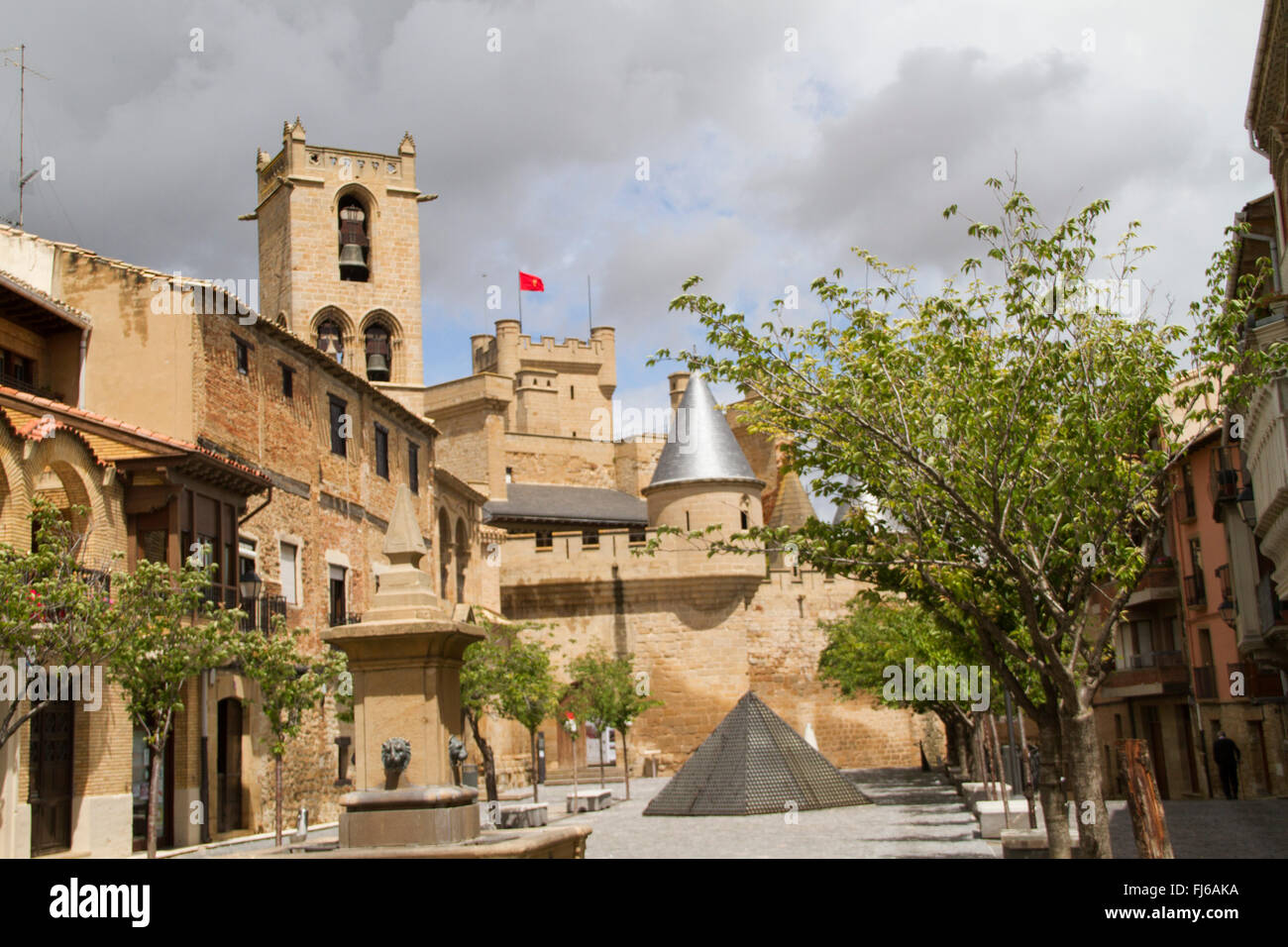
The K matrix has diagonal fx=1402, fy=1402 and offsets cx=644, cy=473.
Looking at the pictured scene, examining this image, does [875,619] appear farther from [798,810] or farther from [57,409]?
[57,409]

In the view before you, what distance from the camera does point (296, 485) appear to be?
2714 cm

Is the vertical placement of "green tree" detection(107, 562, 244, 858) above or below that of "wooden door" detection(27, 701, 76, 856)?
above

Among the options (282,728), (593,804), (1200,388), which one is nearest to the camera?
(1200,388)

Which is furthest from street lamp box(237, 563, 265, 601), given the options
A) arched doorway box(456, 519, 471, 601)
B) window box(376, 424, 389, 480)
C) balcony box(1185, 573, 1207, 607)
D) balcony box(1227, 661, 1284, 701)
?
balcony box(1185, 573, 1207, 607)

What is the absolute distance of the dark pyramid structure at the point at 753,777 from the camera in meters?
26.2

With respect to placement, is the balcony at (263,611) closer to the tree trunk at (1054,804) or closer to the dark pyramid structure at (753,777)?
the dark pyramid structure at (753,777)

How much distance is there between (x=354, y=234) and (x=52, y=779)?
108ft

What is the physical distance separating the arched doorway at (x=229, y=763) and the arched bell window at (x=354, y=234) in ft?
89.3

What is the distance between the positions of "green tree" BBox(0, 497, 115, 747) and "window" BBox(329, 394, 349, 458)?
489 inches

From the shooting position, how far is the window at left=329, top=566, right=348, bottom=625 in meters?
28.6

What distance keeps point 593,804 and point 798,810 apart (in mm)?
4963

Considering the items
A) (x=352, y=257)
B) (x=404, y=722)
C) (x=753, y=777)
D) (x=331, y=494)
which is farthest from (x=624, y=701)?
(x=404, y=722)

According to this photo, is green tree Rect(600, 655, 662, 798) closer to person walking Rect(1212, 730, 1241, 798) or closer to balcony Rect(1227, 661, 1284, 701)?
person walking Rect(1212, 730, 1241, 798)
